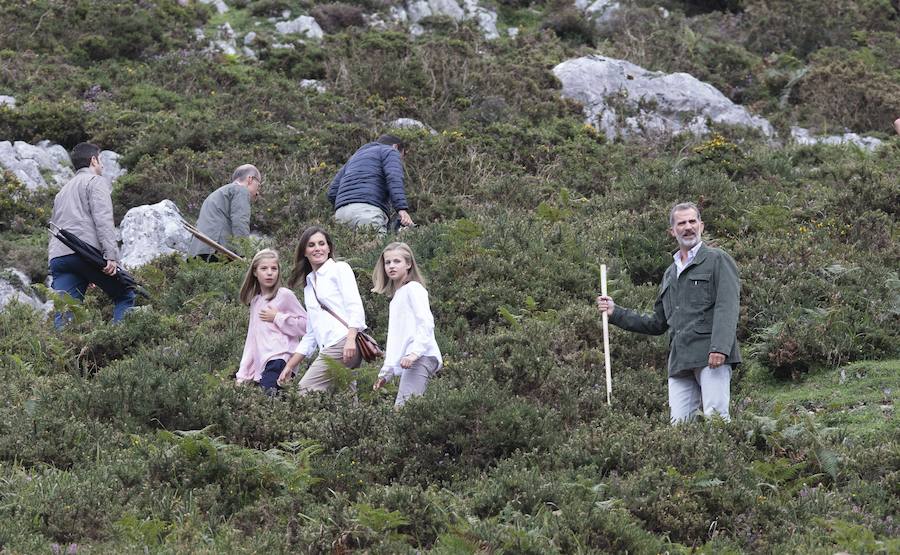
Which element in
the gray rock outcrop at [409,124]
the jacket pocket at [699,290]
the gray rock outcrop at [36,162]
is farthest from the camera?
the gray rock outcrop at [409,124]

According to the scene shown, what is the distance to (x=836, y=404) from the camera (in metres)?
8.89

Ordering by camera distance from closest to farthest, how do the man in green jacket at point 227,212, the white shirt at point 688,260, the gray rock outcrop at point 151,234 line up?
1. the white shirt at point 688,260
2. the man in green jacket at point 227,212
3. the gray rock outcrop at point 151,234

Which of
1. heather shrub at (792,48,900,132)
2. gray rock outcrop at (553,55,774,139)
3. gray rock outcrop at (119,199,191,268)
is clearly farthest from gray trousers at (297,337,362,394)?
heather shrub at (792,48,900,132)

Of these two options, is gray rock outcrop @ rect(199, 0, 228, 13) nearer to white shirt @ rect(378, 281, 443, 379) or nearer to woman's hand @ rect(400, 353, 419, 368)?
white shirt @ rect(378, 281, 443, 379)

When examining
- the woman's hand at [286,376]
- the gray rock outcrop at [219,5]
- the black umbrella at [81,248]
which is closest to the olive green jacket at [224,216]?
the black umbrella at [81,248]

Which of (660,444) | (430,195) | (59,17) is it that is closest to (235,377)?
(660,444)

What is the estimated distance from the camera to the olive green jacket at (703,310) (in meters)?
7.77

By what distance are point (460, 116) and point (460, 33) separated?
4724mm

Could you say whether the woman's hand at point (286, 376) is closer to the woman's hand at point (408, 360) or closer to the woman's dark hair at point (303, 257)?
the woman's dark hair at point (303, 257)

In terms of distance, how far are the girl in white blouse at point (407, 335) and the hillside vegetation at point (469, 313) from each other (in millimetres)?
303

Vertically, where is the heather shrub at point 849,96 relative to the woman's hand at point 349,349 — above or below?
below

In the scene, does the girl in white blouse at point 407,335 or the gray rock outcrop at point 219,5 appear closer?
the girl in white blouse at point 407,335

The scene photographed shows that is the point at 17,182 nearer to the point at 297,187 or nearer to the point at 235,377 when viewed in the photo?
the point at 297,187

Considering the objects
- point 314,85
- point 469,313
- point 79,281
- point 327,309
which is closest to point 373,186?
point 469,313
